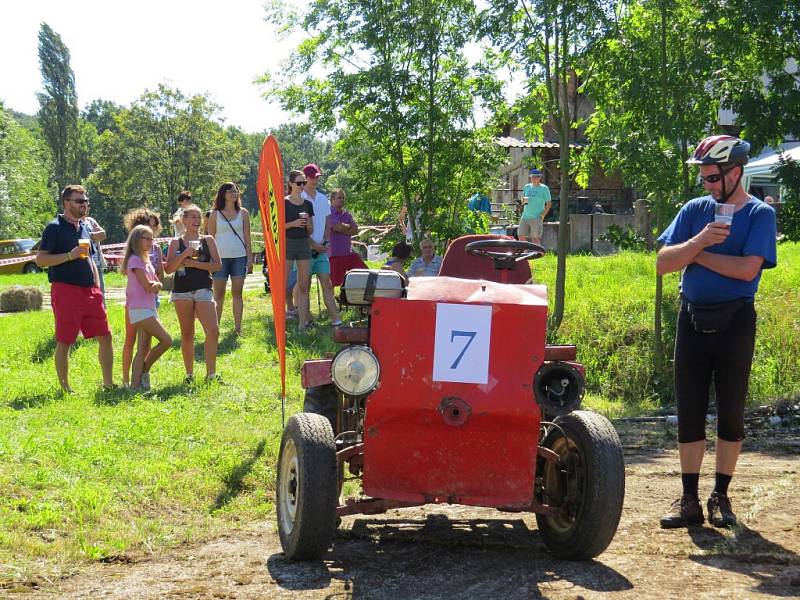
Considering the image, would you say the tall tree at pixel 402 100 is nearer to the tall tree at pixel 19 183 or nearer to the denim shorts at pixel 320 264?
the denim shorts at pixel 320 264

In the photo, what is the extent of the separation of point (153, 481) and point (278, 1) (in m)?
9.82

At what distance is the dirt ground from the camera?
171 inches

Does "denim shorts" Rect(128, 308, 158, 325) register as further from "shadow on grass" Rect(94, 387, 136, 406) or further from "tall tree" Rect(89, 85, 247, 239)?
"tall tree" Rect(89, 85, 247, 239)

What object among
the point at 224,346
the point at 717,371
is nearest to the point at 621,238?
the point at 224,346

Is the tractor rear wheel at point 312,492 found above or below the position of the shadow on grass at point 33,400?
above

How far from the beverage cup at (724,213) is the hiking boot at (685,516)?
1574mm

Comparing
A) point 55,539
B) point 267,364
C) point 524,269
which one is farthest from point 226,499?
point 267,364

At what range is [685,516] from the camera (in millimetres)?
5477

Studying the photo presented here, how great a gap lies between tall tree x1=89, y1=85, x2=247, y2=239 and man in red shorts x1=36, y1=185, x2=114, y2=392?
163 feet

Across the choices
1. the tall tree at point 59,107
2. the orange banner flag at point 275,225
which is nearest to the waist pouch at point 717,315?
the orange banner flag at point 275,225

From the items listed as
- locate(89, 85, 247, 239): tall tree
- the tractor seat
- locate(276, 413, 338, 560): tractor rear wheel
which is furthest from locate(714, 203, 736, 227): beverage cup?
locate(89, 85, 247, 239): tall tree

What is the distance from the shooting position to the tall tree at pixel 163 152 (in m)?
57.5

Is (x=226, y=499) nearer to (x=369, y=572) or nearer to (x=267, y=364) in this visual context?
(x=369, y=572)

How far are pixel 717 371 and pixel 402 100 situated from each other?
9.09m
